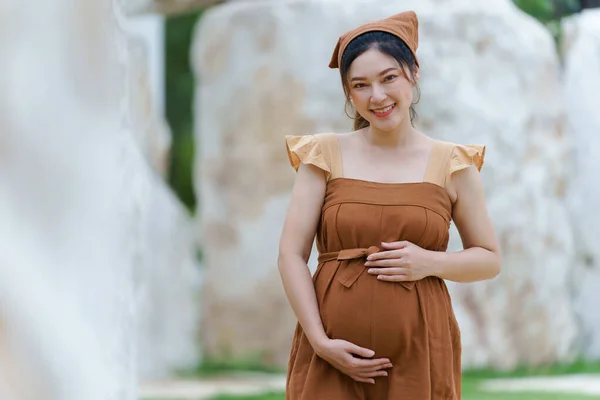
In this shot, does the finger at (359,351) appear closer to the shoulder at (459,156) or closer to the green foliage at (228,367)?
the shoulder at (459,156)

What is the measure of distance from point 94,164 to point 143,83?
6.83 meters

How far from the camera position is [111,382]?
74 centimetres

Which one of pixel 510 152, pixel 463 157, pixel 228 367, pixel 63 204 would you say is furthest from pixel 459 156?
pixel 228 367

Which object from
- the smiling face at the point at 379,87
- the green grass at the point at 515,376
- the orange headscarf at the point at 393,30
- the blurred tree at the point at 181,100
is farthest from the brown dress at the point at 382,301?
the blurred tree at the point at 181,100

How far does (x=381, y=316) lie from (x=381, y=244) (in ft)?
0.39

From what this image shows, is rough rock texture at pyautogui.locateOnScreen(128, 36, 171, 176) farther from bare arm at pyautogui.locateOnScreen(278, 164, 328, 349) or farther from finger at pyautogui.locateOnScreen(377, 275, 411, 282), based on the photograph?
finger at pyautogui.locateOnScreen(377, 275, 411, 282)

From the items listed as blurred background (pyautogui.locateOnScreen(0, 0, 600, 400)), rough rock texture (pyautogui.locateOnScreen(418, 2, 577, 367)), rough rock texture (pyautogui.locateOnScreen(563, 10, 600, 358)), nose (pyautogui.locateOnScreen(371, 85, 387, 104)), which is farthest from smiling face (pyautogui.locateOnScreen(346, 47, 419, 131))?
rough rock texture (pyautogui.locateOnScreen(563, 10, 600, 358))

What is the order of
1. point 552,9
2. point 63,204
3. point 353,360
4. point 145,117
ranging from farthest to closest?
point 552,9, point 145,117, point 353,360, point 63,204

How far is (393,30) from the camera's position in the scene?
161 cm

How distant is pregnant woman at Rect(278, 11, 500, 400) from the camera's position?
5.11 feet

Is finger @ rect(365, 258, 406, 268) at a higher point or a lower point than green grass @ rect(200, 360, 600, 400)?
higher

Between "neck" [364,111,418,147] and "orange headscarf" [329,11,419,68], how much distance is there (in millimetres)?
129

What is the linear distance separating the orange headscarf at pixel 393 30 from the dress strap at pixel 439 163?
174 millimetres

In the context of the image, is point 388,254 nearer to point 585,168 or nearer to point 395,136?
point 395,136
